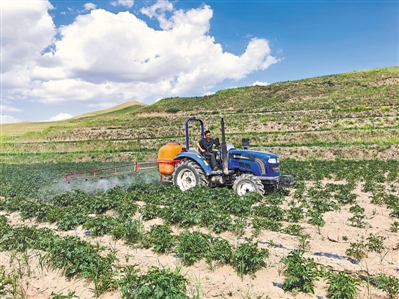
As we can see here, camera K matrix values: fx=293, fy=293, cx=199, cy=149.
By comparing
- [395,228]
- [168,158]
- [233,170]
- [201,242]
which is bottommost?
[395,228]

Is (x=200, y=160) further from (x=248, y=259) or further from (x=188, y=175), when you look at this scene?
(x=248, y=259)

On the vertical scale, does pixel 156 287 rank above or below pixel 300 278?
above

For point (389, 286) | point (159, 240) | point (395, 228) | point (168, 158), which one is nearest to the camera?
point (389, 286)

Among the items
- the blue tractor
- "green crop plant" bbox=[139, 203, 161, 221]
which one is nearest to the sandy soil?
"green crop plant" bbox=[139, 203, 161, 221]

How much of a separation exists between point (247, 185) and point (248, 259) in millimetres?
4381

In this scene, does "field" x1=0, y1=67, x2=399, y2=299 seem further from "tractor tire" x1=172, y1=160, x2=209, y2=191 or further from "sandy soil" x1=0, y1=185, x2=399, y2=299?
"tractor tire" x1=172, y1=160, x2=209, y2=191

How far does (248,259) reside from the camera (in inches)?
183

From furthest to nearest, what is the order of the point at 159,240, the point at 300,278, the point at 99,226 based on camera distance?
the point at 99,226 < the point at 159,240 < the point at 300,278

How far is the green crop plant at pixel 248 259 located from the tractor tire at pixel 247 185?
13.1ft

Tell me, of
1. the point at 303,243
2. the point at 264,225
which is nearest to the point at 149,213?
the point at 264,225

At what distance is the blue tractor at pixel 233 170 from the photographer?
352 inches

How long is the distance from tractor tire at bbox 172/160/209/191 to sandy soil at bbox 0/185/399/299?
3308mm

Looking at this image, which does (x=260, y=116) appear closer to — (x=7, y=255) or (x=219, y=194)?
(x=219, y=194)

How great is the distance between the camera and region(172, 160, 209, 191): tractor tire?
9914 mm
